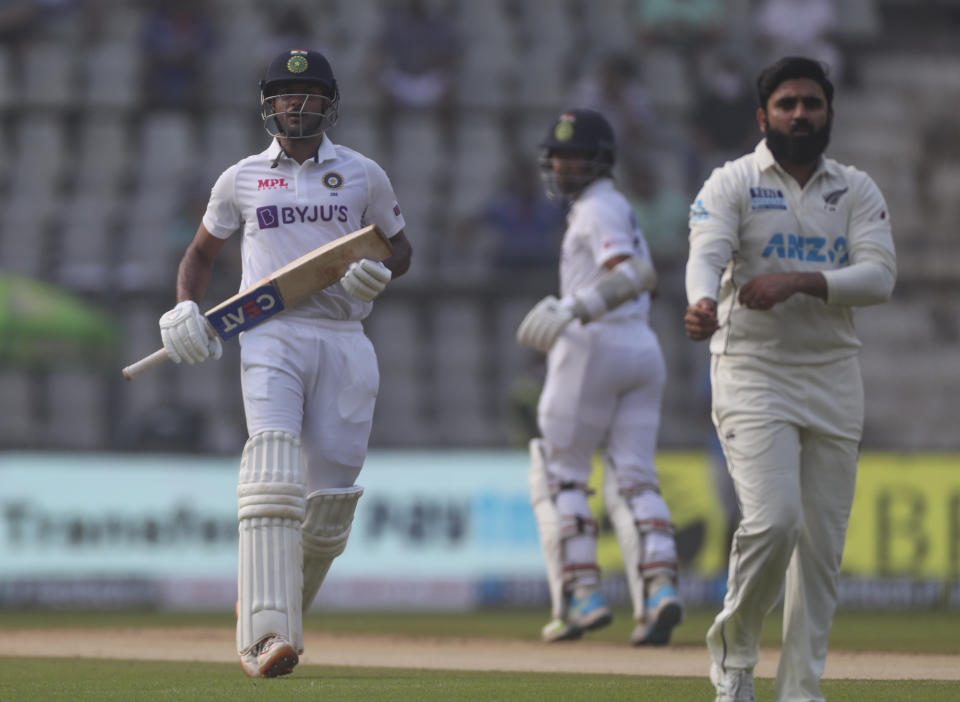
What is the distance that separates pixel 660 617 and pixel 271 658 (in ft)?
9.75

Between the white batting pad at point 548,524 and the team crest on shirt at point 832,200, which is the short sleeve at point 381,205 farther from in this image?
the white batting pad at point 548,524

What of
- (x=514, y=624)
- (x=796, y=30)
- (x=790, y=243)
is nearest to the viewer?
(x=790, y=243)

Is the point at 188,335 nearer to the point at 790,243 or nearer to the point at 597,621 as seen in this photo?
the point at 790,243

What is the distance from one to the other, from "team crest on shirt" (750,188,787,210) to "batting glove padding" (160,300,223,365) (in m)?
2.07

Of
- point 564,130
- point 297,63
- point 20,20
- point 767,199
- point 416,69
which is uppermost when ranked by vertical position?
point 20,20

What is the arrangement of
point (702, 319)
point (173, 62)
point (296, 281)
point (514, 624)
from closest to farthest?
point (702, 319) < point (296, 281) < point (514, 624) < point (173, 62)

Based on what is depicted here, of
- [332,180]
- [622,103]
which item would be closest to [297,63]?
[332,180]

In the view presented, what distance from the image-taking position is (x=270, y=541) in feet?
20.9

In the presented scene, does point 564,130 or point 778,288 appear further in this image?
point 564,130

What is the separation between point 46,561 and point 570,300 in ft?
18.0

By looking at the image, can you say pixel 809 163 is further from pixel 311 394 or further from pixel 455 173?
pixel 455 173

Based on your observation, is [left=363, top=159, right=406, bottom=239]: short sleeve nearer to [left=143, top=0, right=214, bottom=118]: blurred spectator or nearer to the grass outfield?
the grass outfield

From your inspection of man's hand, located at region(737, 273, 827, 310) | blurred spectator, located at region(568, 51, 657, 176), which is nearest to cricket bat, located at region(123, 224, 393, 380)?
man's hand, located at region(737, 273, 827, 310)

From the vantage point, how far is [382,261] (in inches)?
274
